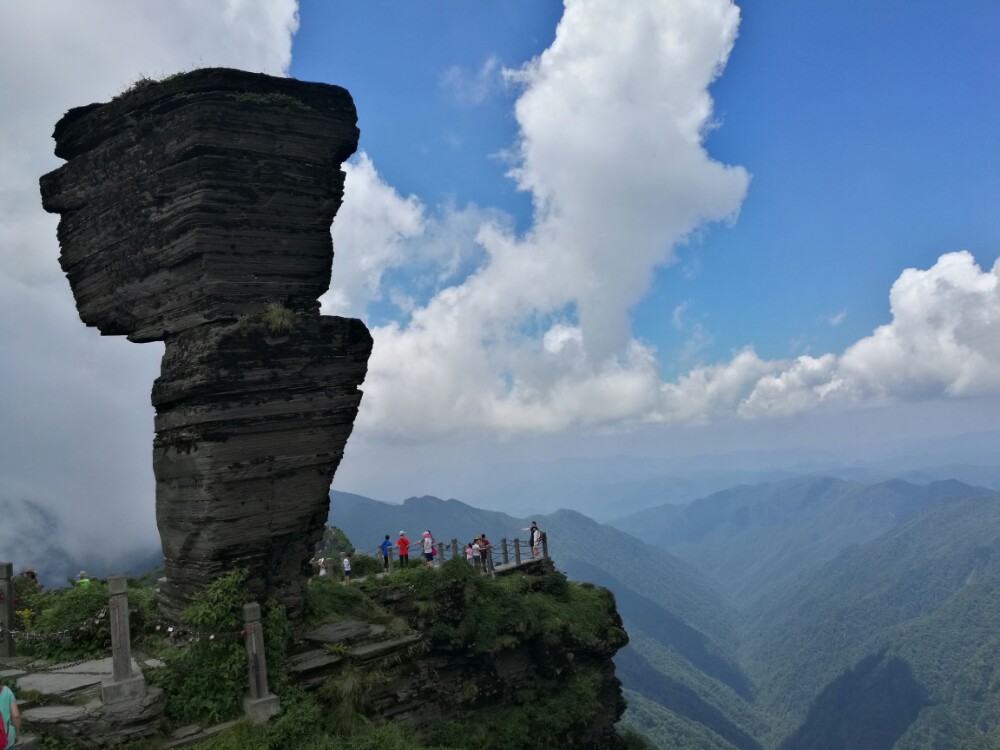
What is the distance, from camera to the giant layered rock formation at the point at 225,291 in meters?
13.5

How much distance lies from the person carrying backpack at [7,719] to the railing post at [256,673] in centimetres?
519

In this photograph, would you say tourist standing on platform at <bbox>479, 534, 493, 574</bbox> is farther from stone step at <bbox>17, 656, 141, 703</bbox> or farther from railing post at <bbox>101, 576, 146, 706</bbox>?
railing post at <bbox>101, 576, 146, 706</bbox>

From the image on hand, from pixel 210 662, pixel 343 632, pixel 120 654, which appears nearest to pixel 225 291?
pixel 120 654

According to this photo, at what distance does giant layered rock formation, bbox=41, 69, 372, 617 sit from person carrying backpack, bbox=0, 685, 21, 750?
560 cm

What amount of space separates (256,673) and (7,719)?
18.2 feet

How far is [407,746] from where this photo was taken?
1337 centimetres

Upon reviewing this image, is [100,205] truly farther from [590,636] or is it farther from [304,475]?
[590,636]

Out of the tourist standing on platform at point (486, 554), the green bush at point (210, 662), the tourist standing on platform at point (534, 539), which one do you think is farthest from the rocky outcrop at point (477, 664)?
the tourist standing on platform at point (534, 539)

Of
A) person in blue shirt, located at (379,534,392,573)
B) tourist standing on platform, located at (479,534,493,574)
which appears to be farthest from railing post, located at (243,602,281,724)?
tourist standing on platform, located at (479,534,493,574)

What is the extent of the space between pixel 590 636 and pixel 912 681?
197 metres

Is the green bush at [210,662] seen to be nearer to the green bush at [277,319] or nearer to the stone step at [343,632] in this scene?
the stone step at [343,632]

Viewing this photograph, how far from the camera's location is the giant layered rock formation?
44.1 ft

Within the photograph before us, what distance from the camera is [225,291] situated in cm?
1394

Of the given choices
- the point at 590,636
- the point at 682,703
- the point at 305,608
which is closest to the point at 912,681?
the point at 682,703
